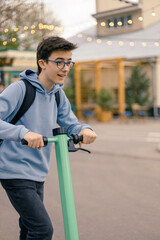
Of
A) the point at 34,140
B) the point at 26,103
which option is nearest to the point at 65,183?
the point at 34,140

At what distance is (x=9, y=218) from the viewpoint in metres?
4.26

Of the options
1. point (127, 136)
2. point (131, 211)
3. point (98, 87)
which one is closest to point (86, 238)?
point (131, 211)

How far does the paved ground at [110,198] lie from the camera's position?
3.89 metres

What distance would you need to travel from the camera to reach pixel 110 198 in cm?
509

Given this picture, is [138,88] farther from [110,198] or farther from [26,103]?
[26,103]

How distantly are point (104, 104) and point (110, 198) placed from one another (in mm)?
13510

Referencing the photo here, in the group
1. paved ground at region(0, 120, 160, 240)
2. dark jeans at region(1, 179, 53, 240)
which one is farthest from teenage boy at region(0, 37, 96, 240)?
paved ground at region(0, 120, 160, 240)

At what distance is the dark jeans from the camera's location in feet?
7.34

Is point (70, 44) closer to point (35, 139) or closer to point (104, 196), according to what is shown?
point (35, 139)

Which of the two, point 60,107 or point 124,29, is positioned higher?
point 124,29

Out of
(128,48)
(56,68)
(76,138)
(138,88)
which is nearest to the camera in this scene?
(76,138)

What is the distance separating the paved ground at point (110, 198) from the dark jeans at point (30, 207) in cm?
148

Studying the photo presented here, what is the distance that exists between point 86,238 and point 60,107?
1598mm

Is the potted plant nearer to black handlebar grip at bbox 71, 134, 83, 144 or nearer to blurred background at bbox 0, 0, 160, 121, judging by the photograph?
blurred background at bbox 0, 0, 160, 121
